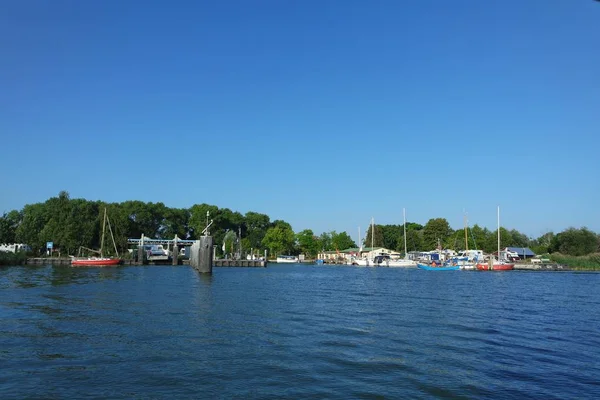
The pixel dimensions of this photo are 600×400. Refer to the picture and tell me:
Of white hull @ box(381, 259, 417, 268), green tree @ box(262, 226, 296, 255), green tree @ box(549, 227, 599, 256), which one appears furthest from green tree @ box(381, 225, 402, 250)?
green tree @ box(549, 227, 599, 256)

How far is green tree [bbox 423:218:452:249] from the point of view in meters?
145

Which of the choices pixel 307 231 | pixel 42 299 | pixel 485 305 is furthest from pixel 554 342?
pixel 307 231

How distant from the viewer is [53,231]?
9862cm

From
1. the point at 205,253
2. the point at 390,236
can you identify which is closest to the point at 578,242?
the point at 390,236

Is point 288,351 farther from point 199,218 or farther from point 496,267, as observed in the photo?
point 199,218

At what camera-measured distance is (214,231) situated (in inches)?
6029

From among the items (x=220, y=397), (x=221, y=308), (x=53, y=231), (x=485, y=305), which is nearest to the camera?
(x=220, y=397)

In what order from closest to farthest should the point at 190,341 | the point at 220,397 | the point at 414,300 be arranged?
1. the point at 220,397
2. the point at 190,341
3. the point at 414,300

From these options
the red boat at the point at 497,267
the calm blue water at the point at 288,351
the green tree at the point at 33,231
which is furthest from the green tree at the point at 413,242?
the calm blue water at the point at 288,351

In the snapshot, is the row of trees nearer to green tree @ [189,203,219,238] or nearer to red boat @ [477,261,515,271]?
Result: green tree @ [189,203,219,238]

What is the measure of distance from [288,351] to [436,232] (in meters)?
139

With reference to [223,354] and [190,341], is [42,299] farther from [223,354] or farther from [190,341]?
[223,354]

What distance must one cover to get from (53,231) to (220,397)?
10202cm

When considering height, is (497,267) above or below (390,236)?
below
